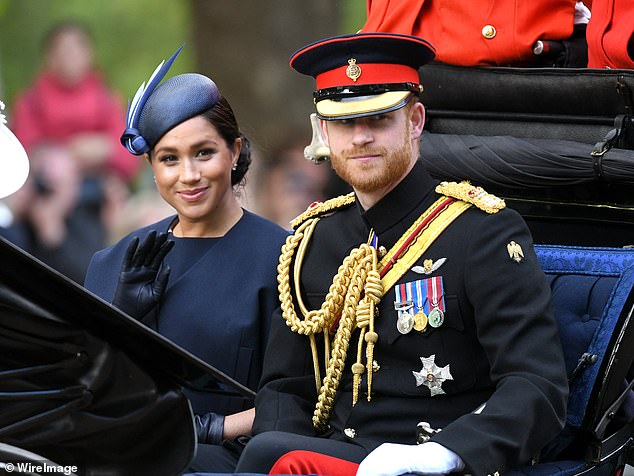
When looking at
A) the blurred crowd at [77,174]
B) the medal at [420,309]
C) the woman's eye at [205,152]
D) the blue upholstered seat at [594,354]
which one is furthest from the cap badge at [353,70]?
the blurred crowd at [77,174]

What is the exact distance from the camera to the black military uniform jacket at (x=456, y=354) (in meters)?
3.08

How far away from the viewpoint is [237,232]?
405cm

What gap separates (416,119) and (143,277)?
92cm

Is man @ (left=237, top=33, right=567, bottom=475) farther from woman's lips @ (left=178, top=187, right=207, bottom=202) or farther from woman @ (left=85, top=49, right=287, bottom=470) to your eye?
woman's lips @ (left=178, top=187, right=207, bottom=202)

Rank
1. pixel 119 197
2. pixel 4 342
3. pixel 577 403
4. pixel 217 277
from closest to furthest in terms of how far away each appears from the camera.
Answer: pixel 4 342 → pixel 577 403 → pixel 217 277 → pixel 119 197

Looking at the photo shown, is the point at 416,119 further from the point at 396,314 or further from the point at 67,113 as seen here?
the point at 67,113

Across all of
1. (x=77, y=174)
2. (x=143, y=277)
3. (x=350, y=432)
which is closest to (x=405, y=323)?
(x=350, y=432)

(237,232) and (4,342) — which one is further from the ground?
(237,232)

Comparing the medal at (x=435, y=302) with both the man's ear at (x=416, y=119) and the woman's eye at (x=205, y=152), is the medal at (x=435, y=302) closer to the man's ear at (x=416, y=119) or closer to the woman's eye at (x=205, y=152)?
the man's ear at (x=416, y=119)

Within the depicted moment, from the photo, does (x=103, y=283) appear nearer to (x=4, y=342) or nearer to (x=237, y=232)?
(x=237, y=232)

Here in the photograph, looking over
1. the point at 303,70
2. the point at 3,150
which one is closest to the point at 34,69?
the point at 303,70

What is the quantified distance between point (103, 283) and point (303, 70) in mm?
951

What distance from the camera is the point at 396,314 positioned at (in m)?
3.39

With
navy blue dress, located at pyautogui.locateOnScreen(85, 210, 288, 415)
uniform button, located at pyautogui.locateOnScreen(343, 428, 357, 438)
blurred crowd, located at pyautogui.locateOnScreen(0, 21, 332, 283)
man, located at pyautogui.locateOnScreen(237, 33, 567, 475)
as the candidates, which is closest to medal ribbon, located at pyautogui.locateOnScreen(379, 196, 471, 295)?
man, located at pyautogui.locateOnScreen(237, 33, 567, 475)
